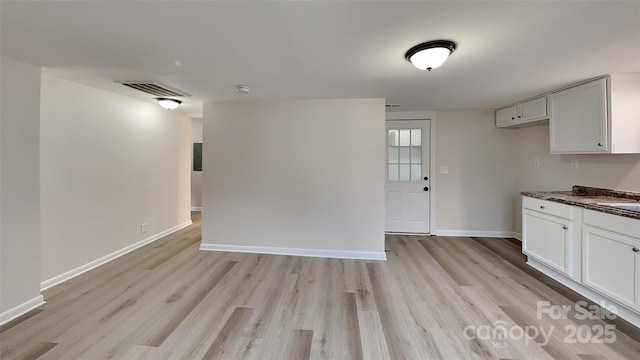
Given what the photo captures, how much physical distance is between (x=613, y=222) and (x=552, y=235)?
0.71 m

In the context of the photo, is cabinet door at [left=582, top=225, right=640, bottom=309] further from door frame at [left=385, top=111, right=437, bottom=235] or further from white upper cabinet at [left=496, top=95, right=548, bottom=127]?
door frame at [left=385, top=111, right=437, bottom=235]

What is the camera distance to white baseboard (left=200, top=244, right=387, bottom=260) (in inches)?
144

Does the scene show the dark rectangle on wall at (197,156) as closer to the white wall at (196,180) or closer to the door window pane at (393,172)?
the white wall at (196,180)

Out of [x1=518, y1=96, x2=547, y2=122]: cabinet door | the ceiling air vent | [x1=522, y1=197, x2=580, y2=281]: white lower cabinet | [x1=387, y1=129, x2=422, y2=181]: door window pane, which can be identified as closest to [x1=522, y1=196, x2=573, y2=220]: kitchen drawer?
[x1=522, y1=197, x2=580, y2=281]: white lower cabinet

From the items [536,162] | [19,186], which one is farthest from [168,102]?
[536,162]

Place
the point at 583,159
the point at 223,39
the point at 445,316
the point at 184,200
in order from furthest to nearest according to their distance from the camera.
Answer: the point at 184,200, the point at 583,159, the point at 445,316, the point at 223,39

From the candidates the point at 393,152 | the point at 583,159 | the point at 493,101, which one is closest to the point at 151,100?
the point at 393,152

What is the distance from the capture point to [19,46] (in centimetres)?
201

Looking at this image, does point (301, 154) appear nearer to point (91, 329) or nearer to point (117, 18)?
point (117, 18)

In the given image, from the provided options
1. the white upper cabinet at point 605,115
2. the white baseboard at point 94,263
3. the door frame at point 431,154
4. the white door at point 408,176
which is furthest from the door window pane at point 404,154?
the white baseboard at point 94,263

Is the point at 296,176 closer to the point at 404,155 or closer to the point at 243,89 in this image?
the point at 243,89

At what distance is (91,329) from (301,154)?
106 inches

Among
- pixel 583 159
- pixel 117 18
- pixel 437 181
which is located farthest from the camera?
pixel 437 181

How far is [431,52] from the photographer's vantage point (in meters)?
1.93
